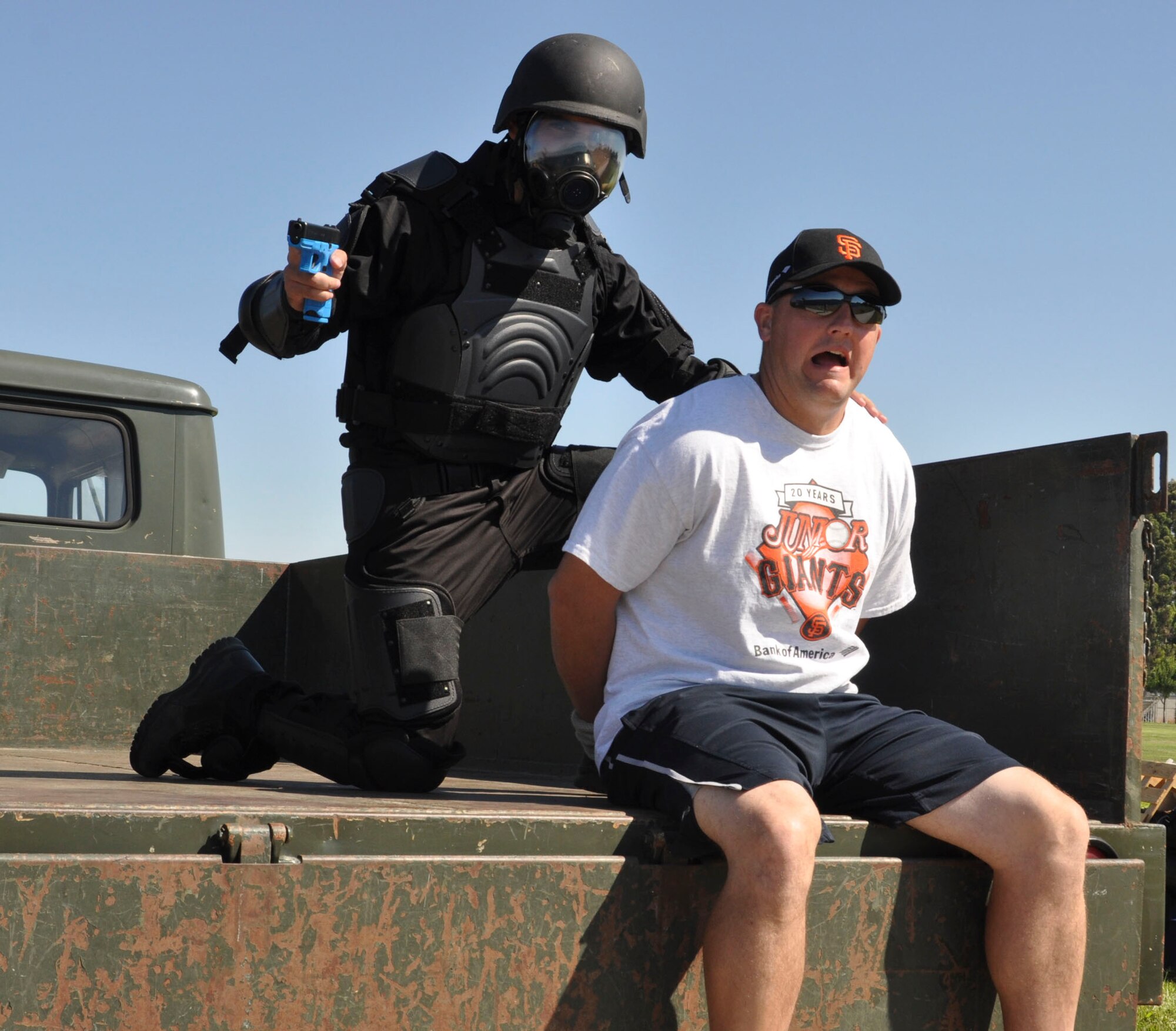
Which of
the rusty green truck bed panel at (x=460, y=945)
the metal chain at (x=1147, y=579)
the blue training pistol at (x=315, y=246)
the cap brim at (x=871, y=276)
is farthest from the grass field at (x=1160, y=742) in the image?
the blue training pistol at (x=315, y=246)

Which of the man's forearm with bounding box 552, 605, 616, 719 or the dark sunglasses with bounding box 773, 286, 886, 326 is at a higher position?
the dark sunglasses with bounding box 773, 286, 886, 326

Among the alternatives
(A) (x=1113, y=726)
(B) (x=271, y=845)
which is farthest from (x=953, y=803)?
(B) (x=271, y=845)

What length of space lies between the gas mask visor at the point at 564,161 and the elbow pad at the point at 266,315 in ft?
1.85

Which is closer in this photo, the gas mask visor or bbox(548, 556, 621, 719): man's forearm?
bbox(548, 556, 621, 719): man's forearm

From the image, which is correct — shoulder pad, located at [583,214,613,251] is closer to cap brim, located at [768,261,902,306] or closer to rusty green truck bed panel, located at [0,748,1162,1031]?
cap brim, located at [768,261,902,306]

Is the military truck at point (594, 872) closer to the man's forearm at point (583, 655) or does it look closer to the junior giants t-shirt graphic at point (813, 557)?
the man's forearm at point (583, 655)

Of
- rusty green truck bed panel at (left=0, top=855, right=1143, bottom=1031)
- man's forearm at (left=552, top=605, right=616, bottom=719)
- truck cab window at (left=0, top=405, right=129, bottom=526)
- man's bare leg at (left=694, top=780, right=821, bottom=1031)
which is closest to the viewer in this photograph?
rusty green truck bed panel at (left=0, top=855, right=1143, bottom=1031)

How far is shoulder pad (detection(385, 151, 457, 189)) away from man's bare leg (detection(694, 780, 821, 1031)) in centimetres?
154

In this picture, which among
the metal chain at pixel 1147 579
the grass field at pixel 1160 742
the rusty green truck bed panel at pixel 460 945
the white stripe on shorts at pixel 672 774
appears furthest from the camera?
the grass field at pixel 1160 742

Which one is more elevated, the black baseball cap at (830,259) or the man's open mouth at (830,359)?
the black baseball cap at (830,259)

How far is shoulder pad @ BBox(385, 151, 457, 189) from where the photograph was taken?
9.43 ft

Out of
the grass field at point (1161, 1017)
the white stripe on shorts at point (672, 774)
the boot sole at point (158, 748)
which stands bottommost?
the grass field at point (1161, 1017)

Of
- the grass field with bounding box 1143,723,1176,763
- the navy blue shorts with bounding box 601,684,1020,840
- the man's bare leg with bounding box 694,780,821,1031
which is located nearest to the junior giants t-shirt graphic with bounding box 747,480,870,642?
the navy blue shorts with bounding box 601,684,1020,840

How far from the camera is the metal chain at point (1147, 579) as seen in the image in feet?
7.72
